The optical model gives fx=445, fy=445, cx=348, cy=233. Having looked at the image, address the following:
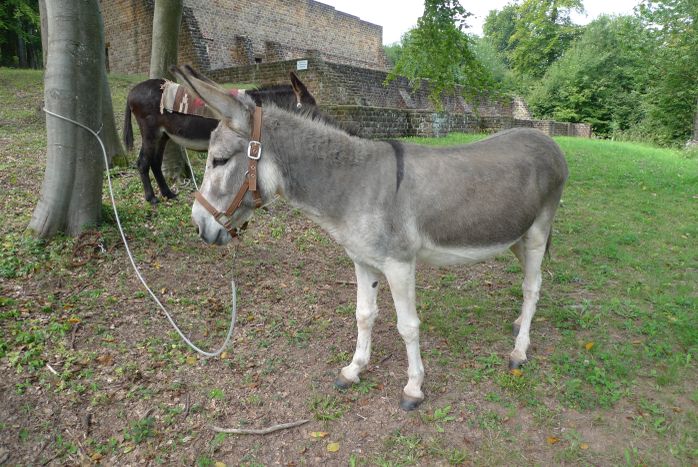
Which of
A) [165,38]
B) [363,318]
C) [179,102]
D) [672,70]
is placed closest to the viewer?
[363,318]

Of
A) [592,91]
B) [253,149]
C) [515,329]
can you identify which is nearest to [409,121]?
[515,329]

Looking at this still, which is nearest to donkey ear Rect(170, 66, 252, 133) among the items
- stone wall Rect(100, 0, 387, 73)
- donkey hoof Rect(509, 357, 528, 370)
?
donkey hoof Rect(509, 357, 528, 370)

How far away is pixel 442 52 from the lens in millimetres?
7438

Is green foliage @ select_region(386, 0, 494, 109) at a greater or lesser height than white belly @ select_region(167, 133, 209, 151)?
greater

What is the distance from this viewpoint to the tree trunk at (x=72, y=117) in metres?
4.75

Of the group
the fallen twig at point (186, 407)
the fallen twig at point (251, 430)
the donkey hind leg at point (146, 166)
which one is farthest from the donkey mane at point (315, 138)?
the donkey hind leg at point (146, 166)

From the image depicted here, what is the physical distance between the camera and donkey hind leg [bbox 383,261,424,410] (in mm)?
2965

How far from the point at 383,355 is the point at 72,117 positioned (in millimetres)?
4160

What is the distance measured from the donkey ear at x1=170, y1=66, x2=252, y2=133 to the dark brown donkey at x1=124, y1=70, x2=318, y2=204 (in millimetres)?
4001

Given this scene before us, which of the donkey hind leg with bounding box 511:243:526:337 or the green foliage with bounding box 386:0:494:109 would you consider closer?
the donkey hind leg with bounding box 511:243:526:337

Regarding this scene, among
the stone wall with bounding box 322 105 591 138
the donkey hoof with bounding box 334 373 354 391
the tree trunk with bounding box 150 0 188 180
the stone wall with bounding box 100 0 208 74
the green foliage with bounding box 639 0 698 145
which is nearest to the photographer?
the donkey hoof with bounding box 334 373 354 391

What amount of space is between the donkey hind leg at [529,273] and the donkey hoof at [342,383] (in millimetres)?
1395

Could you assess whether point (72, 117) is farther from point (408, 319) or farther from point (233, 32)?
point (233, 32)

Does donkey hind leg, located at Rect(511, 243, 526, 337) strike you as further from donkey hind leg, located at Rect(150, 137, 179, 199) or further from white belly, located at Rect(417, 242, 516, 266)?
donkey hind leg, located at Rect(150, 137, 179, 199)
